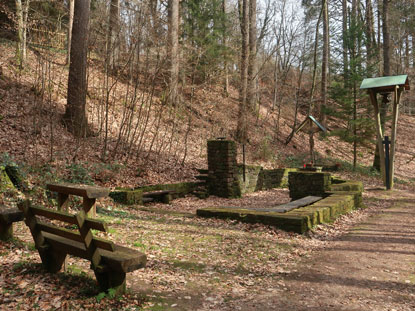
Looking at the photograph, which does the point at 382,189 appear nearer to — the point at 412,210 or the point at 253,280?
the point at 412,210

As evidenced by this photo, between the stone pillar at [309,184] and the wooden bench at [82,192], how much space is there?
799 cm

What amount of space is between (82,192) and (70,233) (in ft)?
2.90

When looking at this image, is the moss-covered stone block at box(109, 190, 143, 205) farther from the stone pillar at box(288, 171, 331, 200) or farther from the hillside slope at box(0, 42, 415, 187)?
the stone pillar at box(288, 171, 331, 200)

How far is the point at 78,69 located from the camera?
11.4 meters

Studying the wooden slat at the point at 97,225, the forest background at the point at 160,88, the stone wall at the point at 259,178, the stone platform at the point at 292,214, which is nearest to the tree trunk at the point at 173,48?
the forest background at the point at 160,88

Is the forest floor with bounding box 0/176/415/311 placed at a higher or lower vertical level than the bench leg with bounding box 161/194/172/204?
lower

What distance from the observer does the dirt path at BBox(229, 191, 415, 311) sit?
12.5 feet

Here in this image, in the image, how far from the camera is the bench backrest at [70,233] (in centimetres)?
328

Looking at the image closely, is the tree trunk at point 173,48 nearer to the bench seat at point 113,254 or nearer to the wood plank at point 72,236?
the wood plank at point 72,236

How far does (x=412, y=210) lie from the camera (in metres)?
9.93

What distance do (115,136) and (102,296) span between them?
34.0 ft

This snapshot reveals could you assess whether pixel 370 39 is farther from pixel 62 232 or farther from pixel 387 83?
pixel 62 232

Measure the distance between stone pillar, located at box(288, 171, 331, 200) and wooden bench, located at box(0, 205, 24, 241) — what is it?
8.77 m

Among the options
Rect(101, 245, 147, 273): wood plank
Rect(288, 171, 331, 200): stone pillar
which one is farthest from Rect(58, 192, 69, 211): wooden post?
Rect(288, 171, 331, 200): stone pillar
